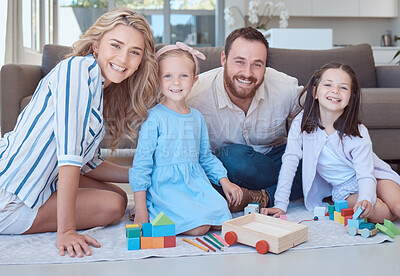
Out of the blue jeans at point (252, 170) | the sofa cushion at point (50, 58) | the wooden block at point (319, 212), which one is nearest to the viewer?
the wooden block at point (319, 212)

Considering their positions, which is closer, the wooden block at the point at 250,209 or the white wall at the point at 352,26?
the wooden block at the point at 250,209

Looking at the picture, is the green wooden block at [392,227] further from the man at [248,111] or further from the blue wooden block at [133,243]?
the blue wooden block at [133,243]

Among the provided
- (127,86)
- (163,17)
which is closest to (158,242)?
(127,86)

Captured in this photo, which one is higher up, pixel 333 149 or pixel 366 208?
pixel 333 149

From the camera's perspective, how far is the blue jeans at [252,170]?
175 centimetres

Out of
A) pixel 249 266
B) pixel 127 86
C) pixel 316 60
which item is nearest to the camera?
pixel 249 266

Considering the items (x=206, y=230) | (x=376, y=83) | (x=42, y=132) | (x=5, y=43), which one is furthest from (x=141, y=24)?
(x=5, y=43)

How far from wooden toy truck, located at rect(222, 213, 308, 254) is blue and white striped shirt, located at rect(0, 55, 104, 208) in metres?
0.48

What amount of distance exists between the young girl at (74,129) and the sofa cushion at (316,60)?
1.53m

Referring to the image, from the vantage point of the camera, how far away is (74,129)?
1278 millimetres

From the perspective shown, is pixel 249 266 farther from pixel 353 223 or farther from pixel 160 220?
pixel 353 223

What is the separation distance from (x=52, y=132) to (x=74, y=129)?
3.7 inches

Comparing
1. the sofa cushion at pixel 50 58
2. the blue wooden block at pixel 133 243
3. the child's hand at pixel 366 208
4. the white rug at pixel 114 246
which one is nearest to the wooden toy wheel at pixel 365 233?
the white rug at pixel 114 246

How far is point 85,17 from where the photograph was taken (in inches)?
222
